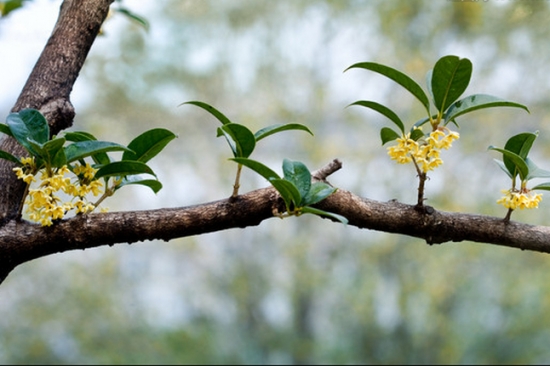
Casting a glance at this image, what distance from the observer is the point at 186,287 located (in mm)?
2398

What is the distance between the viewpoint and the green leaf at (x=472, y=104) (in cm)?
45

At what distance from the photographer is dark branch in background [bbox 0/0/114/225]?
0.54m

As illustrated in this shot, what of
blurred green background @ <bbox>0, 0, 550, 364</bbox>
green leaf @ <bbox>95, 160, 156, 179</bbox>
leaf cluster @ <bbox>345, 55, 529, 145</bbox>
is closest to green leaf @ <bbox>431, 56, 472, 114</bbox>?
leaf cluster @ <bbox>345, 55, 529, 145</bbox>

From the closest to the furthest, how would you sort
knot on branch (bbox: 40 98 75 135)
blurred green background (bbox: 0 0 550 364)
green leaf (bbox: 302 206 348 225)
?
green leaf (bbox: 302 206 348 225), knot on branch (bbox: 40 98 75 135), blurred green background (bbox: 0 0 550 364)

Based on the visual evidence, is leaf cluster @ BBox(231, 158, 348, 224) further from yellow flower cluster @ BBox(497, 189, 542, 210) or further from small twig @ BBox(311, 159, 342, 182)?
yellow flower cluster @ BBox(497, 189, 542, 210)

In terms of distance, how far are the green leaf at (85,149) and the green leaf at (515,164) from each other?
0.28m

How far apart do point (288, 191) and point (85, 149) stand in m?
0.15

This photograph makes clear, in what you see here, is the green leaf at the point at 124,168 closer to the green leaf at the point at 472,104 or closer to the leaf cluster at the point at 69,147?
the leaf cluster at the point at 69,147

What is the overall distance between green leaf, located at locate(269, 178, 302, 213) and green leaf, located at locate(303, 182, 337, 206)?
12 mm

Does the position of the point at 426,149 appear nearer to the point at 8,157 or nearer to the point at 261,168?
the point at 261,168

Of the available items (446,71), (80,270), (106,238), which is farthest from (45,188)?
(80,270)

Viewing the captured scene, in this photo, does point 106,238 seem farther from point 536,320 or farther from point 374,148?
point 536,320

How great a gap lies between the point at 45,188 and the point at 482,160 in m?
2.01

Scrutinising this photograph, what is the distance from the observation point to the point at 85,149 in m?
0.45
